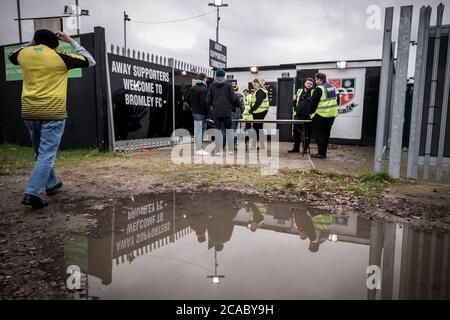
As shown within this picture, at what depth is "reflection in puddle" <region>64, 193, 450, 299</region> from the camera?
2.26 meters

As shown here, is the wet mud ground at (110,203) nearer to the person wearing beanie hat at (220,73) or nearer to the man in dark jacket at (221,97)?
the man in dark jacket at (221,97)

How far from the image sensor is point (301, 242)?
313cm

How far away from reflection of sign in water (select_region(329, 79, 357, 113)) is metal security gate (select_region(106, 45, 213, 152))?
17.5 feet

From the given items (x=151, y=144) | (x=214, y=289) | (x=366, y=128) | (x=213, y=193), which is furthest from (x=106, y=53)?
(x=366, y=128)

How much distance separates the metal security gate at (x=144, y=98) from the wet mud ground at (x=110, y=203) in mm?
2294

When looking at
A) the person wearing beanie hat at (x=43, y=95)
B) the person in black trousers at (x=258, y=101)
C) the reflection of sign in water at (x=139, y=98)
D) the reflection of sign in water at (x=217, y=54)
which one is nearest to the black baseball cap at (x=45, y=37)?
the person wearing beanie hat at (x=43, y=95)

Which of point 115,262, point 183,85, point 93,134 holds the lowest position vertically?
point 115,262

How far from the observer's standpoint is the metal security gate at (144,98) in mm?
8867

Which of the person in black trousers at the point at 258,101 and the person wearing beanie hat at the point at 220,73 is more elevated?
the person wearing beanie hat at the point at 220,73

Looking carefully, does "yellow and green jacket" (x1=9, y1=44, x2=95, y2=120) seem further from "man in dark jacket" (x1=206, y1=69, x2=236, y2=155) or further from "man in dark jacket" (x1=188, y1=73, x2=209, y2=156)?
"man in dark jacket" (x1=188, y1=73, x2=209, y2=156)

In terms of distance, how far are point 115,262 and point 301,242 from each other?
164cm

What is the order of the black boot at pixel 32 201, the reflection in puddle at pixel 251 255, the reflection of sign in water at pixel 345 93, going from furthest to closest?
the reflection of sign in water at pixel 345 93 < the black boot at pixel 32 201 < the reflection in puddle at pixel 251 255

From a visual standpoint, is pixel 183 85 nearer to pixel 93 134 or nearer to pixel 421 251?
pixel 93 134

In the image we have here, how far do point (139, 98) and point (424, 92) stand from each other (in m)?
7.04
